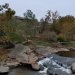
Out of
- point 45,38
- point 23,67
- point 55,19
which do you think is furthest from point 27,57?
point 55,19

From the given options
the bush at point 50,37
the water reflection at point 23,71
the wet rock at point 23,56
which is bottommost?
the water reflection at point 23,71

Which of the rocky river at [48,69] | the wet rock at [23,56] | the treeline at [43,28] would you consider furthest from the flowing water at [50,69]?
the treeline at [43,28]

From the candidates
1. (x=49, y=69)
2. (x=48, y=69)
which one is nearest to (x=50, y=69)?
(x=49, y=69)

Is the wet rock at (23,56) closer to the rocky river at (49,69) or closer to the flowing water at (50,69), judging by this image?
the rocky river at (49,69)

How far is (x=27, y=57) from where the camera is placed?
71.7 ft

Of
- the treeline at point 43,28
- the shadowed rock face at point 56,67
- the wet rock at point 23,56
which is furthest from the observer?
the treeline at point 43,28

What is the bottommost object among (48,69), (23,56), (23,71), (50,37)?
(23,71)

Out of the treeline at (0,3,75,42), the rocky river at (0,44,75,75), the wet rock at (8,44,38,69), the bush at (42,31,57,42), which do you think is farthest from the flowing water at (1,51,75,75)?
the bush at (42,31,57,42)

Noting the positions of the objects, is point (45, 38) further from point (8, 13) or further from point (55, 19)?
point (8, 13)

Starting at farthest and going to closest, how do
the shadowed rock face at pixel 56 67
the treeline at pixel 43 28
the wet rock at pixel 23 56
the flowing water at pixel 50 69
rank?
the treeline at pixel 43 28, the wet rock at pixel 23 56, the flowing water at pixel 50 69, the shadowed rock face at pixel 56 67

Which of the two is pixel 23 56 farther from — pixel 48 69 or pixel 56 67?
pixel 56 67

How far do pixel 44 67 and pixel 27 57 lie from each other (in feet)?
10.8

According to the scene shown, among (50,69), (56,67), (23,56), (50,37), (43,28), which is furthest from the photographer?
(43,28)

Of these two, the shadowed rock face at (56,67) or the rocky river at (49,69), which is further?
the rocky river at (49,69)
